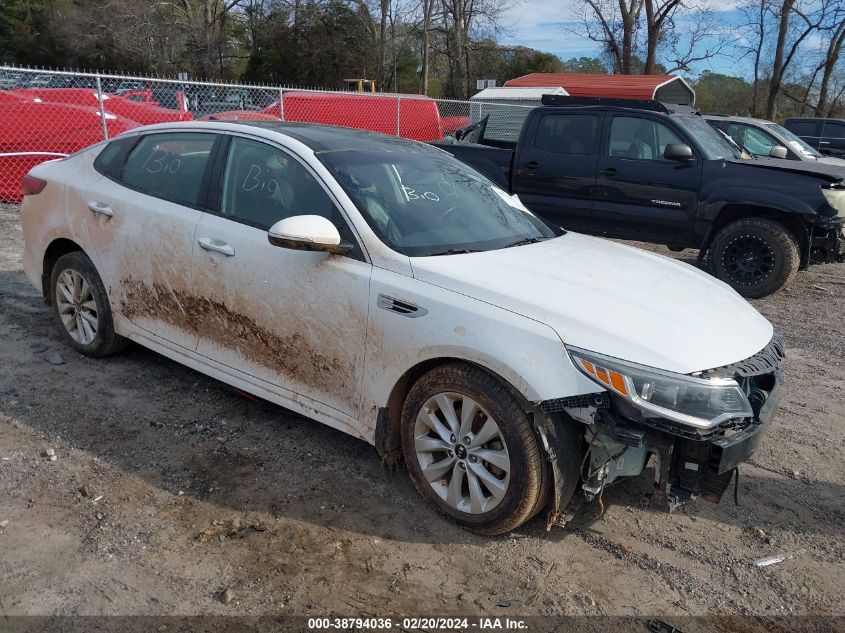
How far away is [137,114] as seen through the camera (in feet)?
44.5

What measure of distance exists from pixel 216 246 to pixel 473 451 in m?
1.77

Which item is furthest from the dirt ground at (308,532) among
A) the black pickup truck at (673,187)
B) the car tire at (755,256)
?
the black pickup truck at (673,187)

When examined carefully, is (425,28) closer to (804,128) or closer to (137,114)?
(804,128)

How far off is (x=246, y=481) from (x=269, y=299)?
35.8 inches

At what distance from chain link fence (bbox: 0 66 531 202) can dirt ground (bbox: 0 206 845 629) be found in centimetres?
352

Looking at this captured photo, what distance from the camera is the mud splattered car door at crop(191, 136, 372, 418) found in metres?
3.28

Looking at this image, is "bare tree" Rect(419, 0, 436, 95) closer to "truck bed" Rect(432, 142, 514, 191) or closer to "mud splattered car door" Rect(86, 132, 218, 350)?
"truck bed" Rect(432, 142, 514, 191)

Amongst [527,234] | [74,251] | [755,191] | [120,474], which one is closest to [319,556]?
[120,474]

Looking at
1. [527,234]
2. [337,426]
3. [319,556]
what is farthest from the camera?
[527,234]

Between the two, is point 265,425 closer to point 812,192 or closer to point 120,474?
point 120,474

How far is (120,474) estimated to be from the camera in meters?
3.45

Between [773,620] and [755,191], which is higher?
[755,191]

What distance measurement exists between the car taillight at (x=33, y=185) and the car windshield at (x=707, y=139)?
641cm

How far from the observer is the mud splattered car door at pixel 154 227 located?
3959mm
